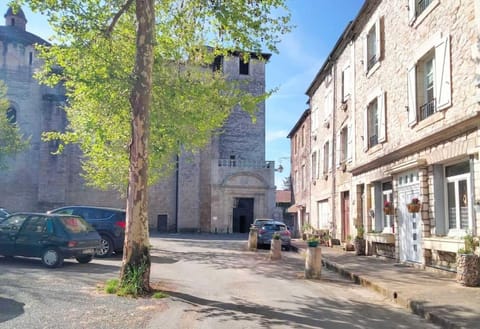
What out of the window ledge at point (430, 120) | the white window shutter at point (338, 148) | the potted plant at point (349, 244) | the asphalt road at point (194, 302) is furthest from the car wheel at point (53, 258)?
the white window shutter at point (338, 148)

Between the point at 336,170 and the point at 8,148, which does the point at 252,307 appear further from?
the point at 8,148

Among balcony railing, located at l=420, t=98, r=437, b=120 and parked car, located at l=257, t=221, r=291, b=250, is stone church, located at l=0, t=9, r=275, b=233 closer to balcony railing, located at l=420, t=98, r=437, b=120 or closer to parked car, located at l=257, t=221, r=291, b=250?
parked car, located at l=257, t=221, r=291, b=250

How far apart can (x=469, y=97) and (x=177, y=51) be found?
340 inches

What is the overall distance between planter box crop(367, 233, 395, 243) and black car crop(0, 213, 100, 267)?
892 cm

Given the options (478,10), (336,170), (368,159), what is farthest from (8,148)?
(478,10)

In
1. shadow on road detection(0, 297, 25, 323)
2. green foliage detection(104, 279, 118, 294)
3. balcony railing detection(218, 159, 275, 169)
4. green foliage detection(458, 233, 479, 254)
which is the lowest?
shadow on road detection(0, 297, 25, 323)

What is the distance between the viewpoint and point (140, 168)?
8.60m

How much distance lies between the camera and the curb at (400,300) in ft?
21.4

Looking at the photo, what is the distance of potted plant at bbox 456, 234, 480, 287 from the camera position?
351 inches

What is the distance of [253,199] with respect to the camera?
38.4 metres

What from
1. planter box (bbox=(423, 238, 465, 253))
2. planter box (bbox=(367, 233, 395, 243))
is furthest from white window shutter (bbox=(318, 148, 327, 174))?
planter box (bbox=(423, 238, 465, 253))

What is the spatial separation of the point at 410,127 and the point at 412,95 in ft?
2.97

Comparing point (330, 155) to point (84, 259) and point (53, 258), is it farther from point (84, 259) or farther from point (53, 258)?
point (53, 258)

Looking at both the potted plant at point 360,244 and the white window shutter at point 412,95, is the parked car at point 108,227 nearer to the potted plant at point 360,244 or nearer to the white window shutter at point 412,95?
the potted plant at point 360,244
